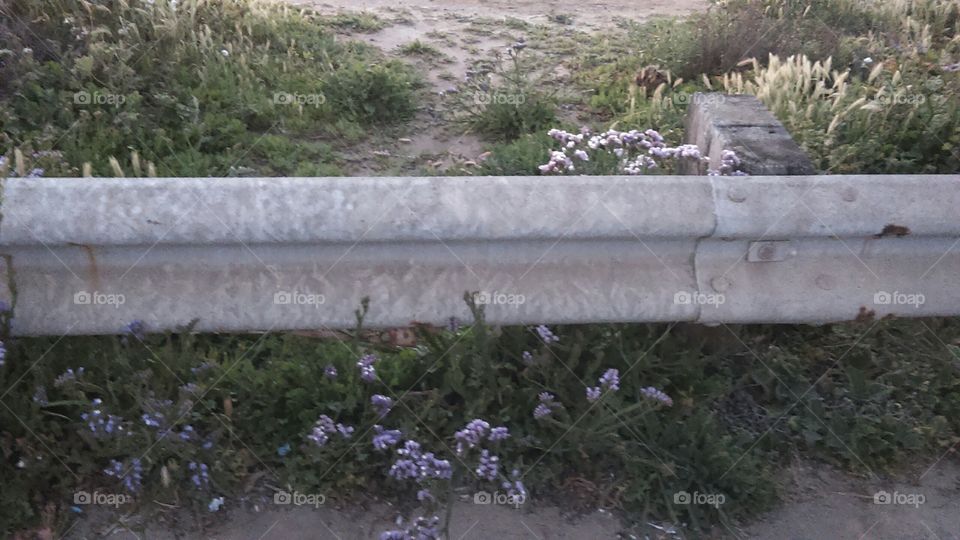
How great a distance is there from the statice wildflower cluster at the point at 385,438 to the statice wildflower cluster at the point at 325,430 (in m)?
0.09

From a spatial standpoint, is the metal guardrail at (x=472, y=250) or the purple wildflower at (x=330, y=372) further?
the purple wildflower at (x=330, y=372)

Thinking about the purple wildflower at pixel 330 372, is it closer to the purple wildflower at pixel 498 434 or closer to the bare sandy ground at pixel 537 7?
the purple wildflower at pixel 498 434

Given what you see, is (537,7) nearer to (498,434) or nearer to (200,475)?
(498,434)

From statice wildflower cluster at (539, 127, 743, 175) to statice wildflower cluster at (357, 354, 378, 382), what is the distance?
135cm

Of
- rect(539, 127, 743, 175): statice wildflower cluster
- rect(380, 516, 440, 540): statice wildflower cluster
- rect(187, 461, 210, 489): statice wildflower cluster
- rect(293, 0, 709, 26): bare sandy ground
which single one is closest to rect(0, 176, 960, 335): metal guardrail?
rect(187, 461, 210, 489): statice wildflower cluster

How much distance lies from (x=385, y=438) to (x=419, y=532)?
1.11 ft

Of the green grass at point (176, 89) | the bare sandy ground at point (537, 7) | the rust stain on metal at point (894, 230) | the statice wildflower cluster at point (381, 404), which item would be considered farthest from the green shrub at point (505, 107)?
the statice wildflower cluster at point (381, 404)

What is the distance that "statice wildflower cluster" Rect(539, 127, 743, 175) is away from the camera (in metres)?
4.24

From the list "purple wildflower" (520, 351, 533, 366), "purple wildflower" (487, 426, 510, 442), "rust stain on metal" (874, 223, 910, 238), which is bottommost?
"purple wildflower" (487, 426, 510, 442)

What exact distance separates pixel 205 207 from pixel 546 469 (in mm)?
1420

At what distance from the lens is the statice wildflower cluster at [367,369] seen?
3.21 meters

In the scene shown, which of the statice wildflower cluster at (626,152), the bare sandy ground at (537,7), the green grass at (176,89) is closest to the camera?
the statice wildflower cluster at (626,152)

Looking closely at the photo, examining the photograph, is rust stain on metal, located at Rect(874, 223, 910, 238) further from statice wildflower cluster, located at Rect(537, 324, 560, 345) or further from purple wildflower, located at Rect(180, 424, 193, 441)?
purple wildflower, located at Rect(180, 424, 193, 441)

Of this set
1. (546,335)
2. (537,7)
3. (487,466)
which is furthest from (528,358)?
(537,7)
